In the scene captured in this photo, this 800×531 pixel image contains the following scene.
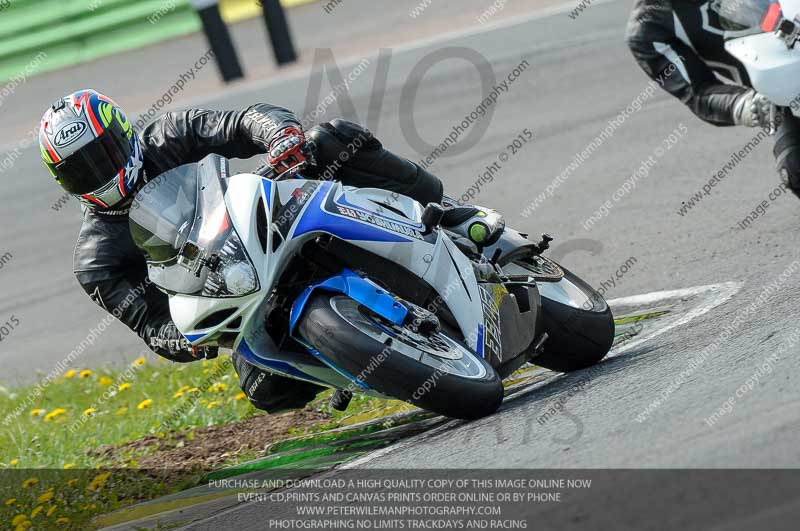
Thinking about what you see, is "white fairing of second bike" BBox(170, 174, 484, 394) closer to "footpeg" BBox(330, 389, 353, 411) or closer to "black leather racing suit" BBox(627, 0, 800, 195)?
"footpeg" BBox(330, 389, 353, 411)

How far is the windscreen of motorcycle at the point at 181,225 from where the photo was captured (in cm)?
440

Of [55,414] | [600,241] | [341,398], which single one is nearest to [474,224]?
[341,398]

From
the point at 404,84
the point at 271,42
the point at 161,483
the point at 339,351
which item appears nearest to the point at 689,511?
the point at 339,351

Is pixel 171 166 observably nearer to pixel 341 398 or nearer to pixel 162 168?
pixel 162 168

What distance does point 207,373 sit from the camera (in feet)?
Answer: 23.7

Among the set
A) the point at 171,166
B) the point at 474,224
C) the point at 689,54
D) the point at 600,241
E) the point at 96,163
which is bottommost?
the point at 600,241

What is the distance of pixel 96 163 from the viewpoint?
16.4 feet

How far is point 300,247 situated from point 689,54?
351 centimetres

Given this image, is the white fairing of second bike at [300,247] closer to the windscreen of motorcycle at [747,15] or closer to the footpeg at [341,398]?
the footpeg at [341,398]

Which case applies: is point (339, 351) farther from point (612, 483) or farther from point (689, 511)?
point (689, 511)

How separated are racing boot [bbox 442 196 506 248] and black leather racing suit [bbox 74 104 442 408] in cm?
21

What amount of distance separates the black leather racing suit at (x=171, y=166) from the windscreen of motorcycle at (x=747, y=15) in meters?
2.09

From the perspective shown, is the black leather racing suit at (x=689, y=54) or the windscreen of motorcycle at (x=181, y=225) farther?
the black leather racing suit at (x=689, y=54)

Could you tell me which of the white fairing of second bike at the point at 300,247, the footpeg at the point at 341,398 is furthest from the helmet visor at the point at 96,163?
the footpeg at the point at 341,398
